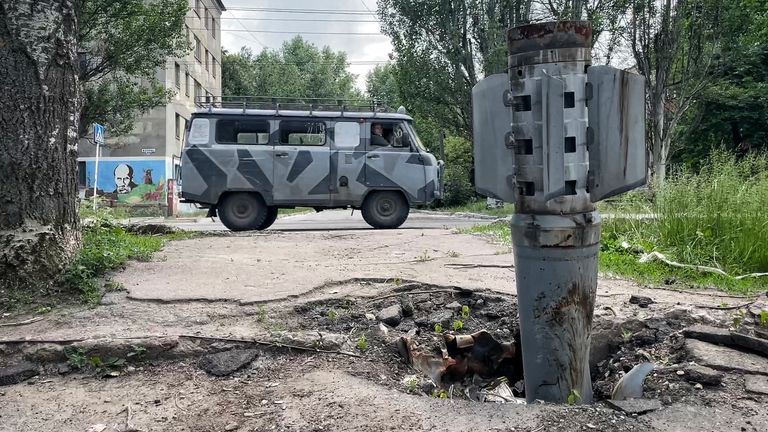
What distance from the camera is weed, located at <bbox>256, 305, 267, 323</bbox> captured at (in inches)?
126

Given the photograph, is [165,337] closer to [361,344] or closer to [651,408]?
[361,344]

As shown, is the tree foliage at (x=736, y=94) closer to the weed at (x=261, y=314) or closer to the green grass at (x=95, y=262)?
the green grass at (x=95, y=262)

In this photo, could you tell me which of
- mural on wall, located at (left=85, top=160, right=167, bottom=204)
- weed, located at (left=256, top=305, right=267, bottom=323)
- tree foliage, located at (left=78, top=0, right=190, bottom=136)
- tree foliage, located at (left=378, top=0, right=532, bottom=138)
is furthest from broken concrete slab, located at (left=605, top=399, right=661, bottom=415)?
mural on wall, located at (left=85, top=160, right=167, bottom=204)

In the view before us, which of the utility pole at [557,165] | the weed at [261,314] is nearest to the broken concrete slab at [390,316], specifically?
the weed at [261,314]

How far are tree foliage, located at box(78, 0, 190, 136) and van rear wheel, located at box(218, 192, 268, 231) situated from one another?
836 cm

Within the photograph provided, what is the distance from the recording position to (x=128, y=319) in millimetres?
3105

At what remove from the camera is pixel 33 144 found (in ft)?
11.6

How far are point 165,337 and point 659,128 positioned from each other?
20512 millimetres

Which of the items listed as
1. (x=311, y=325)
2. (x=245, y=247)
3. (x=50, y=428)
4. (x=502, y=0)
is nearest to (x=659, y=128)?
(x=502, y=0)

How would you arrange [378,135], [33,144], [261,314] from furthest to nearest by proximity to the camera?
[378,135]
[33,144]
[261,314]

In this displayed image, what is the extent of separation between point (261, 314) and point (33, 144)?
1.69m

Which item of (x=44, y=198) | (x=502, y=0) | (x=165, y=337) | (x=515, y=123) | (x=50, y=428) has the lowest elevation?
(x=50, y=428)

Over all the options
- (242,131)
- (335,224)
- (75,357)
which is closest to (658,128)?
(335,224)

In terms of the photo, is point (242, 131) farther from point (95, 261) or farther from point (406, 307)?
point (406, 307)
